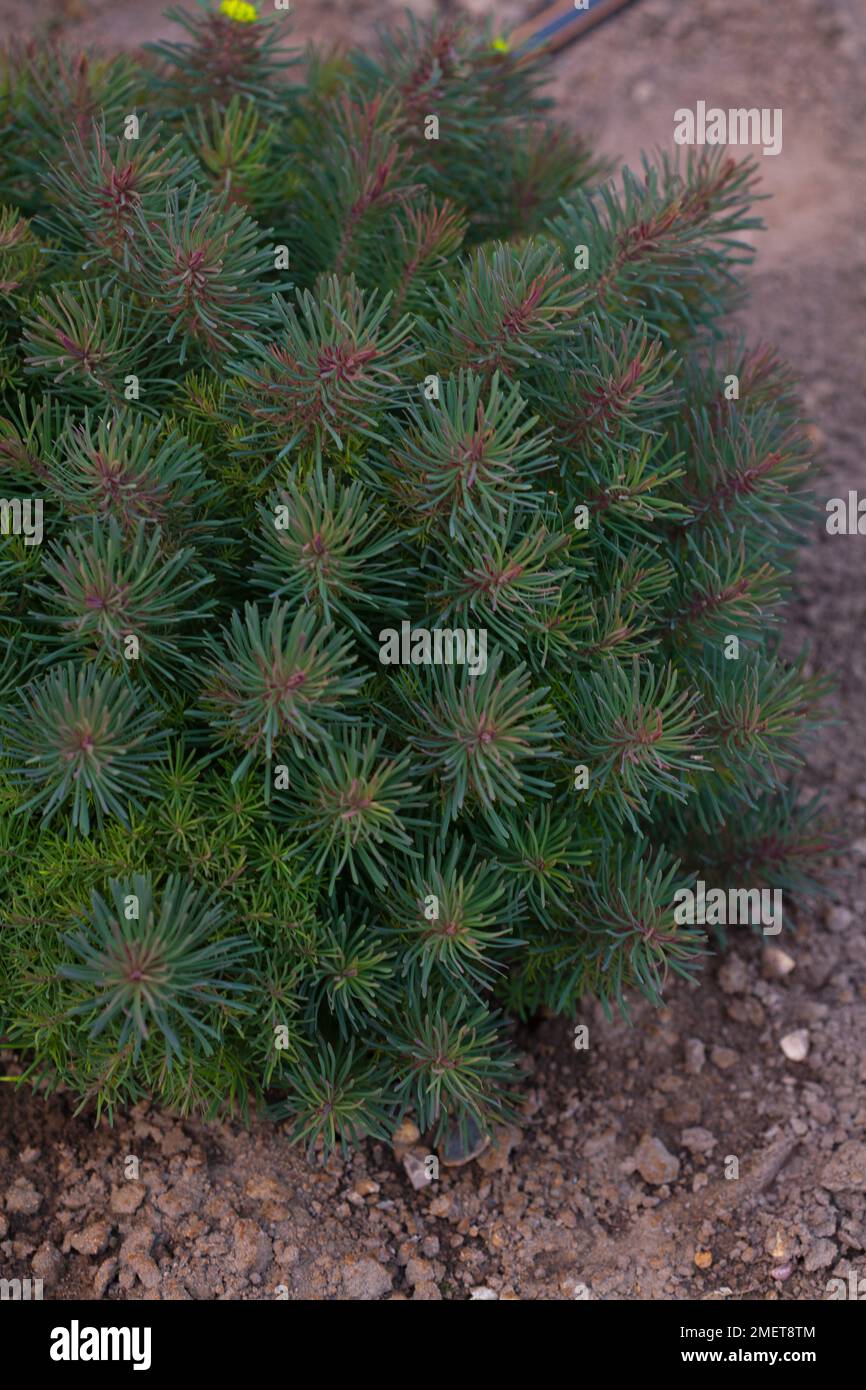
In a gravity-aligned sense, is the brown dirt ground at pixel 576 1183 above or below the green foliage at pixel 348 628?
below

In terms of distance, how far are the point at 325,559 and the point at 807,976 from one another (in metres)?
1.35

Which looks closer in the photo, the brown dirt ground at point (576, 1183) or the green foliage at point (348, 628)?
the green foliage at point (348, 628)

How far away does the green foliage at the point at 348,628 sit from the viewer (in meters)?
1.57

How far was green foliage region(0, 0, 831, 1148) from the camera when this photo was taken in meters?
1.57

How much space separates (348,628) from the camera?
5.62 feet

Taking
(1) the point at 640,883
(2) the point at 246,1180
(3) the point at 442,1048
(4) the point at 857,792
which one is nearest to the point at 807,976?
(4) the point at 857,792

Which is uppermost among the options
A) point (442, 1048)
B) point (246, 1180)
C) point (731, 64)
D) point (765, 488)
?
point (731, 64)

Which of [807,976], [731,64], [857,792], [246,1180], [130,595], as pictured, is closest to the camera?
[130,595]

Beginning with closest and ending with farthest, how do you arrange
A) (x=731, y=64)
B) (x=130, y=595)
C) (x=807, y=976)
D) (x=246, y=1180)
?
(x=130, y=595) < (x=246, y=1180) < (x=807, y=976) < (x=731, y=64)

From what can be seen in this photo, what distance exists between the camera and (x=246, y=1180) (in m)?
1.93

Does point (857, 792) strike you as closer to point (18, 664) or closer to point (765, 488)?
point (765, 488)

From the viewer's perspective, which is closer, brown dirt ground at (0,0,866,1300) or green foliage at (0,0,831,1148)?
green foliage at (0,0,831,1148)

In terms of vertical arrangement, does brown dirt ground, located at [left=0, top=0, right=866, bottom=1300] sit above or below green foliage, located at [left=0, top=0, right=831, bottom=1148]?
below

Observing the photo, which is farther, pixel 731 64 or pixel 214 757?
pixel 731 64
